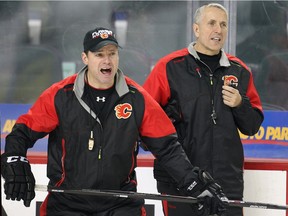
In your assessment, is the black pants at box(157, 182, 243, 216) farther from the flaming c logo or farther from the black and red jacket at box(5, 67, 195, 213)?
the flaming c logo

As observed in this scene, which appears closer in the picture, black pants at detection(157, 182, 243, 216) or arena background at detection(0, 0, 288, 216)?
black pants at detection(157, 182, 243, 216)

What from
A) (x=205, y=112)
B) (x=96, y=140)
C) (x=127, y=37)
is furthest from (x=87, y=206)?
(x=127, y=37)

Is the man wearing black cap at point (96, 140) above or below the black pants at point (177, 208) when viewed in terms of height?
above

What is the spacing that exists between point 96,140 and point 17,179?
1.24 feet

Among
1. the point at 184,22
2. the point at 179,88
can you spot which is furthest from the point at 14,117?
the point at 179,88

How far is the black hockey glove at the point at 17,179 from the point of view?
387 cm

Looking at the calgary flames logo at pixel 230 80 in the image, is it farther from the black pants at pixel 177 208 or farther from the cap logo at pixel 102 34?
the cap logo at pixel 102 34

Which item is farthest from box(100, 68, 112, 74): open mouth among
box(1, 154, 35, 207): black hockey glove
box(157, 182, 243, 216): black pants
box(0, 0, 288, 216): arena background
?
box(0, 0, 288, 216): arena background

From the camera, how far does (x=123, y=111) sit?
3986mm

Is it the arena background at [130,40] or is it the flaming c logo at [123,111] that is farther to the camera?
the arena background at [130,40]

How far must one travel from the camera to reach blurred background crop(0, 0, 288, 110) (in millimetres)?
5828

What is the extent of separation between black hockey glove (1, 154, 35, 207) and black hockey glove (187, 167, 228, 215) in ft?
2.32

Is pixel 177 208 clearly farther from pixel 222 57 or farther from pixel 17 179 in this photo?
pixel 17 179

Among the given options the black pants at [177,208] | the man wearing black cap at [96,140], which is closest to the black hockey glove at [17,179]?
the man wearing black cap at [96,140]
